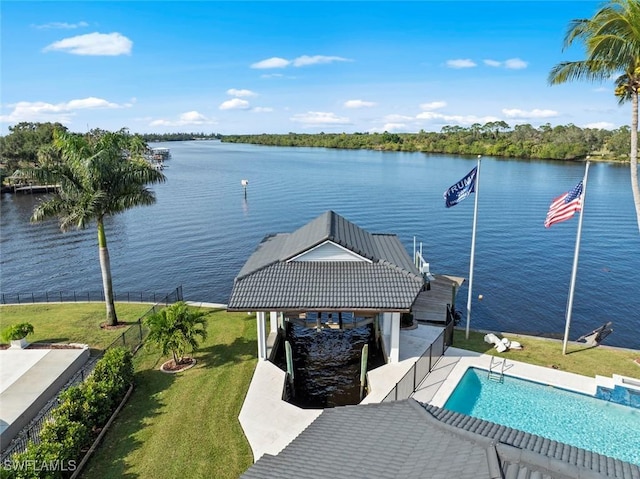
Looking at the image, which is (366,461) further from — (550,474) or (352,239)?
(352,239)

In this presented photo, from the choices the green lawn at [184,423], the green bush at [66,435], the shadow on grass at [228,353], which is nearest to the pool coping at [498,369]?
the green lawn at [184,423]

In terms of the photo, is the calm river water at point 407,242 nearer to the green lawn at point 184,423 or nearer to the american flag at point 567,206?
the american flag at point 567,206

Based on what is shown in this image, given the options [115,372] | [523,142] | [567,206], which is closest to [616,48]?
[567,206]

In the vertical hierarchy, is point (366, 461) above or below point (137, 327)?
above

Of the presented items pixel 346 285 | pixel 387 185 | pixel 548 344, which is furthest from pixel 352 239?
pixel 387 185

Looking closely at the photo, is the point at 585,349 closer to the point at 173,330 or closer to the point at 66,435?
the point at 173,330

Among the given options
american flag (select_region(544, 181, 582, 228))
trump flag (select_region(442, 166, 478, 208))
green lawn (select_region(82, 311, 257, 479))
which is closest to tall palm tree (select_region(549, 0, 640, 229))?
american flag (select_region(544, 181, 582, 228))
